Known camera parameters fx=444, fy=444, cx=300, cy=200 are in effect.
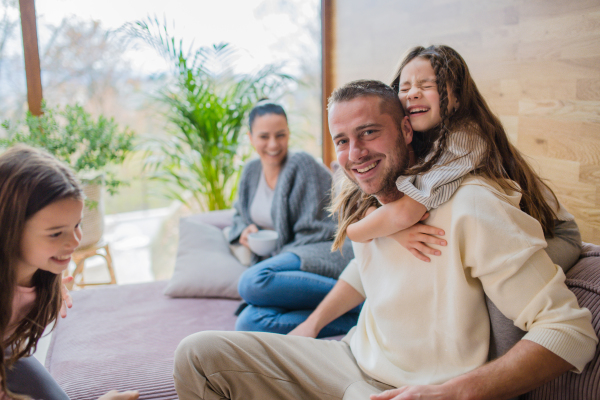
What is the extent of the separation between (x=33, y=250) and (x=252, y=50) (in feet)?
8.89

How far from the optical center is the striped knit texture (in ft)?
3.05

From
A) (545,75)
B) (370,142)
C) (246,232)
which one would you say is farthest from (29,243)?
(545,75)

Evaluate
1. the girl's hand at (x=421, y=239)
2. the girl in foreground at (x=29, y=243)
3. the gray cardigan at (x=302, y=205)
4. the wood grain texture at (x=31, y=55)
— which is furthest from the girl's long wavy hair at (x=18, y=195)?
the wood grain texture at (x=31, y=55)

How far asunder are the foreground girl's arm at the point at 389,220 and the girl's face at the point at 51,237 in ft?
2.40

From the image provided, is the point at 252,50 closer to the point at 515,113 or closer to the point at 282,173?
the point at 282,173

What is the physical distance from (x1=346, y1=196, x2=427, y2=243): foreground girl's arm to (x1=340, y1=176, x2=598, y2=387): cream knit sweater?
2.0 inches

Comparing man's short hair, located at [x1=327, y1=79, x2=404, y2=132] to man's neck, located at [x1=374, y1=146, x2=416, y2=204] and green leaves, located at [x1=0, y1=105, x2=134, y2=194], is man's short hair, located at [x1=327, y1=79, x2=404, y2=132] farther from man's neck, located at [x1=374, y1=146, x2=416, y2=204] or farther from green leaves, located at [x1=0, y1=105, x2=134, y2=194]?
green leaves, located at [x1=0, y1=105, x2=134, y2=194]

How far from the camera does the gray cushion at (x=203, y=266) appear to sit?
2.14 m

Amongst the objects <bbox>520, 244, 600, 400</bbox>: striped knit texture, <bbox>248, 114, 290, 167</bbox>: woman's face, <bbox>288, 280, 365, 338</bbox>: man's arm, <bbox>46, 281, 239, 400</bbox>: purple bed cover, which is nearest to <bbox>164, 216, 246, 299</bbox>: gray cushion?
<bbox>46, 281, 239, 400</bbox>: purple bed cover

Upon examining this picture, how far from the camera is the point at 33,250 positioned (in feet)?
3.42

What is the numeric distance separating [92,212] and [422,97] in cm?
210

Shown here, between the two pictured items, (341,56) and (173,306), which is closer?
(173,306)

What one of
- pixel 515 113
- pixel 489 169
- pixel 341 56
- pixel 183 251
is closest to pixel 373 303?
pixel 489 169

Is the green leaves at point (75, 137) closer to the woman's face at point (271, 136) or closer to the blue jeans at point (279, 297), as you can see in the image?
the woman's face at point (271, 136)
